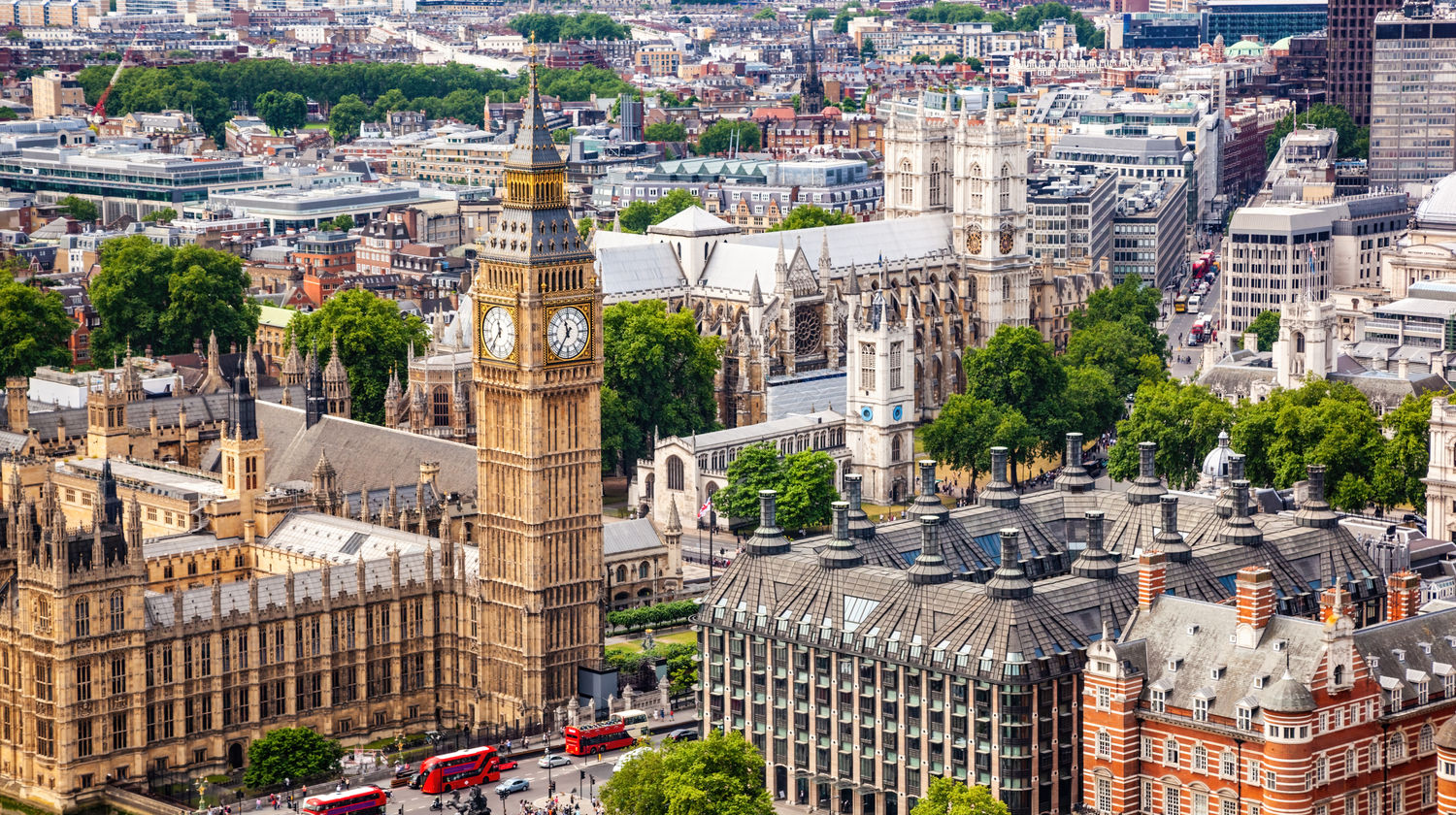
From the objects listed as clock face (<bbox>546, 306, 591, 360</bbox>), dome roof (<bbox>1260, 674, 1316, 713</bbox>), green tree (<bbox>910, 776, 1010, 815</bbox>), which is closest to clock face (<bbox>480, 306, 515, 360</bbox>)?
clock face (<bbox>546, 306, 591, 360</bbox>)

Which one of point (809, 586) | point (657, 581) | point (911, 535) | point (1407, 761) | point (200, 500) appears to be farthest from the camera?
point (657, 581)

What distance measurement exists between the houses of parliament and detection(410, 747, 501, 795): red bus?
7.75m

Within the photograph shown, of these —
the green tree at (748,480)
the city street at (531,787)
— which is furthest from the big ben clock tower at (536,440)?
the green tree at (748,480)

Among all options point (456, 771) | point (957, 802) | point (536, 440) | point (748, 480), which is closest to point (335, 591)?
point (536, 440)

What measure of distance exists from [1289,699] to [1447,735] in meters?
6.61

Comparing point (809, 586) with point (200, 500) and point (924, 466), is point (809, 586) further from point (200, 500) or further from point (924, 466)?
point (200, 500)

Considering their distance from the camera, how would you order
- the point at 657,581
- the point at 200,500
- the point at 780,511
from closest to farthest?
the point at 200,500 → the point at 657,581 → the point at 780,511

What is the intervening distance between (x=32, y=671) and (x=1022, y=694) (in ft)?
151

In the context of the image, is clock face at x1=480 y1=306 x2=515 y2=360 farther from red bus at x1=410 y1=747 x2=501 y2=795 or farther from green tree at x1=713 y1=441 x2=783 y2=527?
green tree at x1=713 y1=441 x2=783 y2=527

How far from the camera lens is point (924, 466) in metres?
143

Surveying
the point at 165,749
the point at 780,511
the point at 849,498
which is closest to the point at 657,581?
the point at 780,511

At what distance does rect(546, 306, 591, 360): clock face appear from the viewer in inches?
5497

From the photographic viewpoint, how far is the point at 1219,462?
171 meters

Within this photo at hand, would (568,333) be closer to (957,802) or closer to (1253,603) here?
(957,802)
